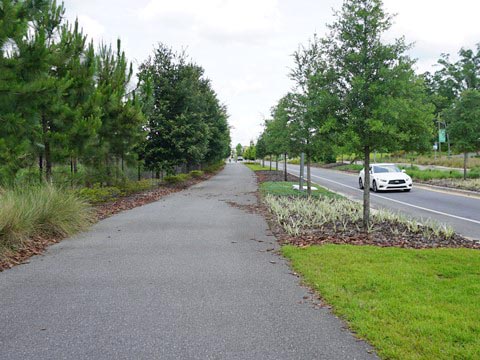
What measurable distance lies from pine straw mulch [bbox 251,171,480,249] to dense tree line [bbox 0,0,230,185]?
237 inches

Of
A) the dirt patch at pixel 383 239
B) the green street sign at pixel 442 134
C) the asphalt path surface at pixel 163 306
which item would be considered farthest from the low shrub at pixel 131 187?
the green street sign at pixel 442 134

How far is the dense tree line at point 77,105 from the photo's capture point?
9.12 metres

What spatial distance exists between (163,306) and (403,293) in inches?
103

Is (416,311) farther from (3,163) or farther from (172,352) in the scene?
(3,163)

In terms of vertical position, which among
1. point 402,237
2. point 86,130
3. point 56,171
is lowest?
point 402,237

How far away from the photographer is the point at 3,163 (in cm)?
1125

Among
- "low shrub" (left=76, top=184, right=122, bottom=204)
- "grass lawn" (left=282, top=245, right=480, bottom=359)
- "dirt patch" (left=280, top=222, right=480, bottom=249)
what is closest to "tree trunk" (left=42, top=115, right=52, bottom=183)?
"low shrub" (left=76, top=184, right=122, bottom=204)

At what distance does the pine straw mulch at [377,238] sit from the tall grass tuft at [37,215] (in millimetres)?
4268

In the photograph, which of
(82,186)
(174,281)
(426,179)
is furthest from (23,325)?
(426,179)

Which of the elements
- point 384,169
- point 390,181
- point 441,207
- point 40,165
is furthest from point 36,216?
point 384,169

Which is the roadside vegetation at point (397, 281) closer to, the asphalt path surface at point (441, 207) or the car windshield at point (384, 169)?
the asphalt path surface at point (441, 207)

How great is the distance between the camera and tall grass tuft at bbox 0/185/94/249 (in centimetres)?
721

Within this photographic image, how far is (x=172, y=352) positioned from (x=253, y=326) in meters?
0.88

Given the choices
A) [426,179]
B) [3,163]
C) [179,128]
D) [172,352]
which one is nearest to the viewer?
[172,352]
